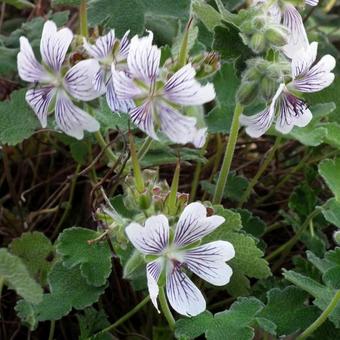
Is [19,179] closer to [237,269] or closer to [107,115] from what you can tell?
[107,115]

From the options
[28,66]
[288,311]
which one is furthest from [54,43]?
[288,311]

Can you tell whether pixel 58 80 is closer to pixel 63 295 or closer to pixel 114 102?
pixel 114 102

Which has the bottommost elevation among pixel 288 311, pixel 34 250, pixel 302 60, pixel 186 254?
pixel 34 250

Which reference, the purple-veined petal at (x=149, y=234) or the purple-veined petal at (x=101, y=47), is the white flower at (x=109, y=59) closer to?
the purple-veined petal at (x=101, y=47)

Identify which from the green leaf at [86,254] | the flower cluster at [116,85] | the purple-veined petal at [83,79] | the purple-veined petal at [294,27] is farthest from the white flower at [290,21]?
the green leaf at [86,254]

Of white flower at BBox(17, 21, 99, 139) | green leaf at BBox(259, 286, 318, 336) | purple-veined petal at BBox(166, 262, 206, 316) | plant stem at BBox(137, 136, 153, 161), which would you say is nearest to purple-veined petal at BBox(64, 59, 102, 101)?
white flower at BBox(17, 21, 99, 139)

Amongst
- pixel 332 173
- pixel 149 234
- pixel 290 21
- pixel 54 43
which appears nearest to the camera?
pixel 149 234
